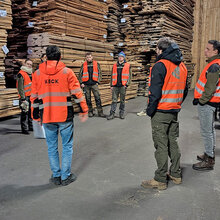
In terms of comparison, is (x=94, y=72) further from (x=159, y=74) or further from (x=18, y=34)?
(x=159, y=74)

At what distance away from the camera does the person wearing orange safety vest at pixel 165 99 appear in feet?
11.4

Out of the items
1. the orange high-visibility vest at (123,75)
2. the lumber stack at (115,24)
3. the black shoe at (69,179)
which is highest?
the lumber stack at (115,24)

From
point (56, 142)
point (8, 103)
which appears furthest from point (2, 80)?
point (56, 142)

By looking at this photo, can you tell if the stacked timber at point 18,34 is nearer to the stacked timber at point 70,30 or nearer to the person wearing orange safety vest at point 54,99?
the stacked timber at point 70,30

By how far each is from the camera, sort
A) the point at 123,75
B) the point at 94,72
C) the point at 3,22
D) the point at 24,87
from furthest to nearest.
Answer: the point at 94,72 → the point at 123,75 → the point at 3,22 → the point at 24,87

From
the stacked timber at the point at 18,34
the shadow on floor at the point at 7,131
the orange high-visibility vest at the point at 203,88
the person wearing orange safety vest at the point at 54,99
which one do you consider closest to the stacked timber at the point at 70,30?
the stacked timber at the point at 18,34

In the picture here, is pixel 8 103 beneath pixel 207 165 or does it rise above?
above

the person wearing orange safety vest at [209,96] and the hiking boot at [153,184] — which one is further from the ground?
the person wearing orange safety vest at [209,96]

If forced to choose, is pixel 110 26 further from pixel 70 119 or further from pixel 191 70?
pixel 70 119

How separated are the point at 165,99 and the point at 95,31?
28.0ft

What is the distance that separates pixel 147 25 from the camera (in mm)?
13500

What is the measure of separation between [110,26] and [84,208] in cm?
1194

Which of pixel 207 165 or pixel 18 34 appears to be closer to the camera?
pixel 207 165

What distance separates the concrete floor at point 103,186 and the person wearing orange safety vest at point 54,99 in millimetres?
558
